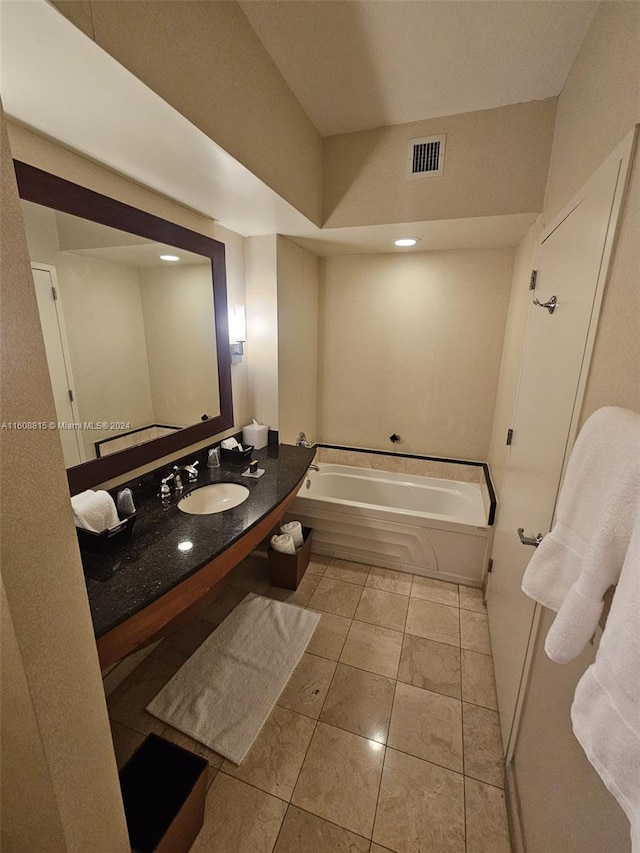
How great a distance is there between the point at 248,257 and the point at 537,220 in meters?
1.71

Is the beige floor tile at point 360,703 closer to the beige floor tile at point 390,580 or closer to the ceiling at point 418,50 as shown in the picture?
→ the beige floor tile at point 390,580

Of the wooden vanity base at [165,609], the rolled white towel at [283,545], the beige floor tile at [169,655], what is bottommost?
the beige floor tile at [169,655]

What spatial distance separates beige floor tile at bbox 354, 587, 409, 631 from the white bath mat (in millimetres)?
311

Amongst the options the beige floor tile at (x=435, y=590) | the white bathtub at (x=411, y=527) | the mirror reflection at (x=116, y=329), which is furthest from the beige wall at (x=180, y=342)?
the beige floor tile at (x=435, y=590)

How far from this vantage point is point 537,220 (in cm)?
181

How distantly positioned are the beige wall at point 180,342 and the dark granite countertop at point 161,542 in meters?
0.31

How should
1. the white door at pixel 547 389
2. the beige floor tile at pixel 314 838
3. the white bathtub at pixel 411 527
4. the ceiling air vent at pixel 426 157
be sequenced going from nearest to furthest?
the white door at pixel 547 389
the beige floor tile at pixel 314 838
the ceiling air vent at pixel 426 157
the white bathtub at pixel 411 527

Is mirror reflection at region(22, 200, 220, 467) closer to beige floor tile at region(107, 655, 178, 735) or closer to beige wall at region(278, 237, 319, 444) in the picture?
beige wall at region(278, 237, 319, 444)

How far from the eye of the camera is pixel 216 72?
44.3 inches

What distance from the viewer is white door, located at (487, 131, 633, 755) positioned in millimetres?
947

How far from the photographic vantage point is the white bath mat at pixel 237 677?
1.46m

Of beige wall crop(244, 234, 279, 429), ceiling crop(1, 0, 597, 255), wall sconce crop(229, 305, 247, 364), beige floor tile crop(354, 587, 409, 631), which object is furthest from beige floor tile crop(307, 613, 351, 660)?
ceiling crop(1, 0, 597, 255)

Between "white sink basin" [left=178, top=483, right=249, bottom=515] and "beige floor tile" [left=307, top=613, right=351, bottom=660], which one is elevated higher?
"white sink basin" [left=178, top=483, right=249, bottom=515]

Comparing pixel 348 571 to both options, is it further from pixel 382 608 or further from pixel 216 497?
pixel 216 497
